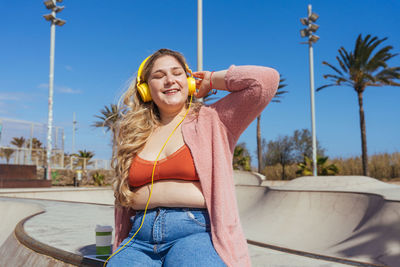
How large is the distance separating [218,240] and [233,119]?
74 centimetres

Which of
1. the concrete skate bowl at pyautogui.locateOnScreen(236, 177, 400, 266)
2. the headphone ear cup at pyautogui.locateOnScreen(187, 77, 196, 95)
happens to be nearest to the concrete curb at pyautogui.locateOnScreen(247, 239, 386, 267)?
the concrete skate bowl at pyautogui.locateOnScreen(236, 177, 400, 266)

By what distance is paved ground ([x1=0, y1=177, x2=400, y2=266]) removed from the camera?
4531 mm

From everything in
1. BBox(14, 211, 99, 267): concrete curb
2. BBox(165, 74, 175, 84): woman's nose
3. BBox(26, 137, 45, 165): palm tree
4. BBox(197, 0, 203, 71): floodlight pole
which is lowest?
BBox(14, 211, 99, 267): concrete curb

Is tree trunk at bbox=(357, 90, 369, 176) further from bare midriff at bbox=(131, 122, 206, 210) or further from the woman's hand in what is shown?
bare midriff at bbox=(131, 122, 206, 210)

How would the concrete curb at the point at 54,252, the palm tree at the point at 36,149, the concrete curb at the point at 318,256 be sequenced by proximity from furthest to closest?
the palm tree at the point at 36,149
the concrete curb at the point at 318,256
the concrete curb at the point at 54,252

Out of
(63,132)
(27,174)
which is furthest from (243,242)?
(63,132)

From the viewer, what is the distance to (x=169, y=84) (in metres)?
2.30

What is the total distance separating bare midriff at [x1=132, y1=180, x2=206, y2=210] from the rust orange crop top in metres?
0.04

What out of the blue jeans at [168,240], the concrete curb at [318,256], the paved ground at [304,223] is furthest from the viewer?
the paved ground at [304,223]

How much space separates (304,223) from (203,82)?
8064 mm

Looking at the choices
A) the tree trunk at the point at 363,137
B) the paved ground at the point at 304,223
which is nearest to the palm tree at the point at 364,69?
the tree trunk at the point at 363,137

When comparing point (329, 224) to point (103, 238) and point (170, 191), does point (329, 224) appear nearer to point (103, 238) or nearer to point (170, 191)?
point (103, 238)

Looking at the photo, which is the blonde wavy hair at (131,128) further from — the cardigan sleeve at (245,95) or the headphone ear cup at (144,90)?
the cardigan sleeve at (245,95)

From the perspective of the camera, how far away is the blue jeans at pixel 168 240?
1.81m
